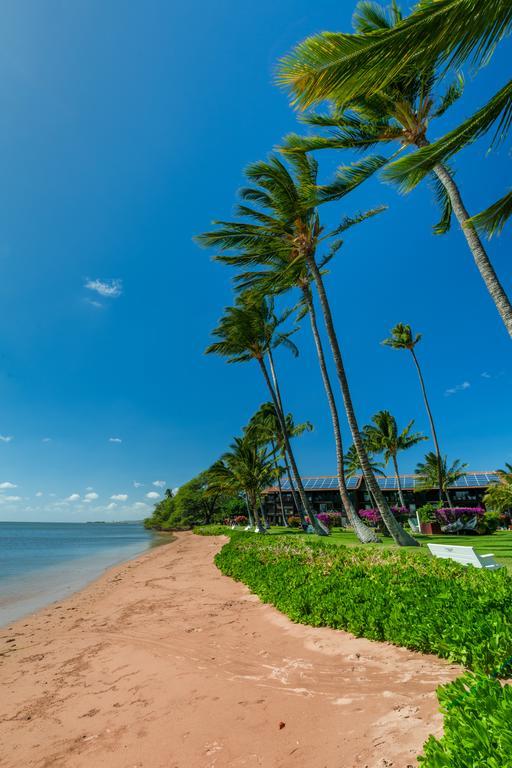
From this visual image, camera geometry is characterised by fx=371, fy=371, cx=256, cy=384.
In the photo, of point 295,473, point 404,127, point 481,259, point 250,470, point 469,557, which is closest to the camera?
point 469,557

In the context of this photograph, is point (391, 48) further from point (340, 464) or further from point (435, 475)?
point (435, 475)

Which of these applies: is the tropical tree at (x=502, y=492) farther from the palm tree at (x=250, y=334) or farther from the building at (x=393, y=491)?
the building at (x=393, y=491)

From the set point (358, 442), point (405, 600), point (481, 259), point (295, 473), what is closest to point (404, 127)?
point (481, 259)

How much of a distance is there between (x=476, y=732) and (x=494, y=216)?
6.56 meters

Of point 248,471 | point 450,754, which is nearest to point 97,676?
point 450,754

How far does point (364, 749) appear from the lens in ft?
9.04

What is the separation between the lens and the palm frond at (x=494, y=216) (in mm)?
5715

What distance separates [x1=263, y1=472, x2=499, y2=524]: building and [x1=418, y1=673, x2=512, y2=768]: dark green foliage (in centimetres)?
3931

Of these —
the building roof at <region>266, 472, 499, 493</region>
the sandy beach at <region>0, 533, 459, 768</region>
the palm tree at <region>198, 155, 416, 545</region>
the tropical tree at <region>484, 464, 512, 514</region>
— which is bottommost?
the sandy beach at <region>0, 533, 459, 768</region>

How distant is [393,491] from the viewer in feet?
154

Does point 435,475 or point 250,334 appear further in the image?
point 435,475

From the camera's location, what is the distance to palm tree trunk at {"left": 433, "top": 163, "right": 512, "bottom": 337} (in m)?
7.05

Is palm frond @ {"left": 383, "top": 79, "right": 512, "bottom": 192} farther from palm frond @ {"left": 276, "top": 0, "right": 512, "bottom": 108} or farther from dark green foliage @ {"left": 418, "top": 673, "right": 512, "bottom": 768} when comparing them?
dark green foliage @ {"left": 418, "top": 673, "right": 512, "bottom": 768}

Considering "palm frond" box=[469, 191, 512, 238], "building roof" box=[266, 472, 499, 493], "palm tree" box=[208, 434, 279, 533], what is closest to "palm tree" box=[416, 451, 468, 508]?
"building roof" box=[266, 472, 499, 493]
